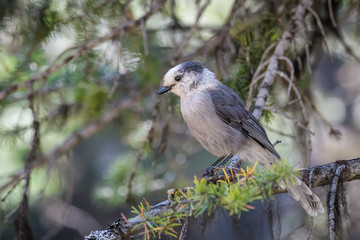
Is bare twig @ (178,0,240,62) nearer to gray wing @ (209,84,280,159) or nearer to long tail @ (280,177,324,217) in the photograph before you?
gray wing @ (209,84,280,159)

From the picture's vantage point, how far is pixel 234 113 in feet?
9.95

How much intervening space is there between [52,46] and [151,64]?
1498 millimetres

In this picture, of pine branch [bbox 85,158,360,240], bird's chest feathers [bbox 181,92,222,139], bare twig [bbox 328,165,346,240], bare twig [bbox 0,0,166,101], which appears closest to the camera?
bare twig [bbox 328,165,346,240]

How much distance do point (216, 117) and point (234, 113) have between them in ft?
0.46

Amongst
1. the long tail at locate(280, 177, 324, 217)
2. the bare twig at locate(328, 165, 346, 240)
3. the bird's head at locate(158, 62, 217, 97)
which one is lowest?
the long tail at locate(280, 177, 324, 217)

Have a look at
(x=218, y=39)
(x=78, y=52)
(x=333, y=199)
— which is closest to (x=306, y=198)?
(x=333, y=199)

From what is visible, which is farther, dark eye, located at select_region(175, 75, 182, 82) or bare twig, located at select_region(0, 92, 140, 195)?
bare twig, located at select_region(0, 92, 140, 195)

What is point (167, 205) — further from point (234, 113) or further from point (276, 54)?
point (276, 54)

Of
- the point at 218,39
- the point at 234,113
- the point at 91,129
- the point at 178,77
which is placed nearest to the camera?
the point at 234,113

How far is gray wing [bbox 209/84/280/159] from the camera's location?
9.77 feet

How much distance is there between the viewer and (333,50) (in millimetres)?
3961

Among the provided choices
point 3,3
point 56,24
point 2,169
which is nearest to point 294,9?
point 56,24

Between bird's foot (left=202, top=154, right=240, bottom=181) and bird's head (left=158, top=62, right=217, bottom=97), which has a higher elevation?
bird's head (left=158, top=62, right=217, bottom=97)

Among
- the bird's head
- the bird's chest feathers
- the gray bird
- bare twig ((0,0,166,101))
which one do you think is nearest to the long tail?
the gray bird
